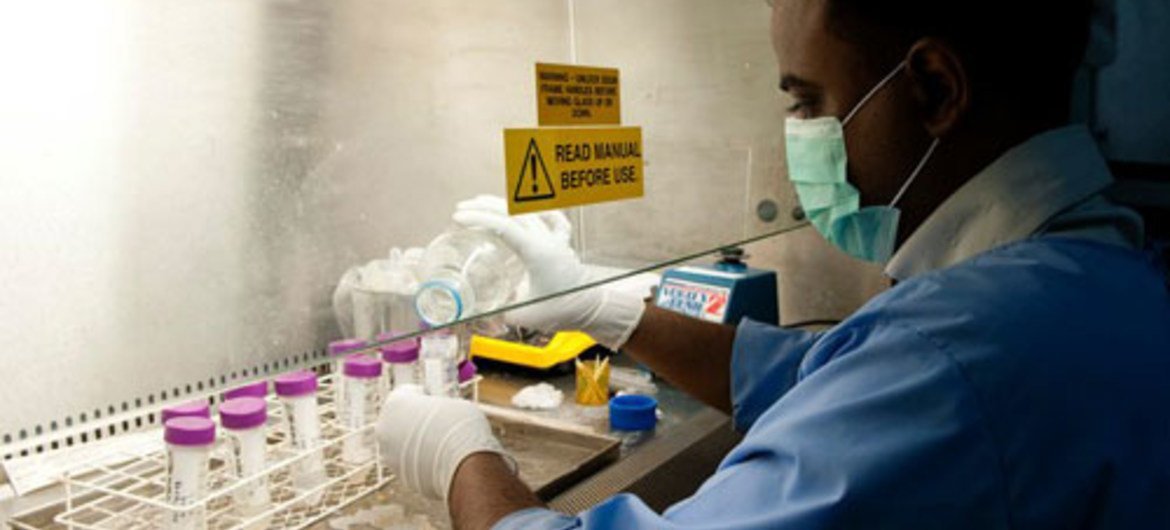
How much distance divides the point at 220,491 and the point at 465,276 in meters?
0.43

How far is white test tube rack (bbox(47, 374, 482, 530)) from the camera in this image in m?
1.13

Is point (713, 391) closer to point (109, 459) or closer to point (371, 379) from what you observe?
point (371, 379)

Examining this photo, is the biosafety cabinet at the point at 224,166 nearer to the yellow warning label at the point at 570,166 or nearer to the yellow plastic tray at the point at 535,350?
the yellow warning label at the point at 570,166

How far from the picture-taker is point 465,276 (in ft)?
3.32

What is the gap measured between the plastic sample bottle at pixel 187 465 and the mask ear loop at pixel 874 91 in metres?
0.87

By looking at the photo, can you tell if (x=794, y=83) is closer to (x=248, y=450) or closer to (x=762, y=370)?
(x=762, y=370)

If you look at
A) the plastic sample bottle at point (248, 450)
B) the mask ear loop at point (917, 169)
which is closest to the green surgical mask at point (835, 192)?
the mask ear loop at point (917, 169)

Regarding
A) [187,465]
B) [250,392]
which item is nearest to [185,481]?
[187,465]

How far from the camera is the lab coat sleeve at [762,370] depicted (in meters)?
1.46

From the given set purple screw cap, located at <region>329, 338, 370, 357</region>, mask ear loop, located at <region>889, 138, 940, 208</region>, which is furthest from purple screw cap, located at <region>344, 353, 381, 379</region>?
mask ear loop, located at <region>889, 138, 940, 208</region>

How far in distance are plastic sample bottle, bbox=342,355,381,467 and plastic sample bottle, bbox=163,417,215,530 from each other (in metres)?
0.27

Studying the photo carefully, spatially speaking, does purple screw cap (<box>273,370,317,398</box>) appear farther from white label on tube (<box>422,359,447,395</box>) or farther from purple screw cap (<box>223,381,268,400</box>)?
white label on tube (<box>422,359,447,395</box>)

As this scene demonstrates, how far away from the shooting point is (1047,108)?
96 centimetres

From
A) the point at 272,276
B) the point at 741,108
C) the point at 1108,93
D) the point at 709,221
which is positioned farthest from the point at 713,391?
the point at 1108,93
